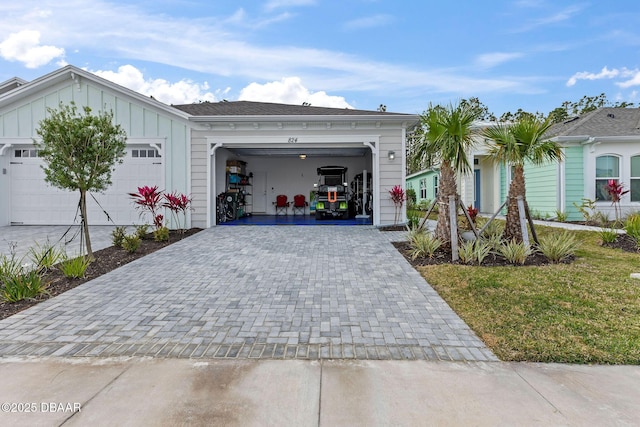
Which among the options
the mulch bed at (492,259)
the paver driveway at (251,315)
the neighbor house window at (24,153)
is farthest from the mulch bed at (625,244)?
the neighbor house window at (24,153)

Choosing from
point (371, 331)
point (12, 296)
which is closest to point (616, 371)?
point (371, 331)

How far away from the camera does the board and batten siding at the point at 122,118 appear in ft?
35.9

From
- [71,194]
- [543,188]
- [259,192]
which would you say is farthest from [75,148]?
[543,188]

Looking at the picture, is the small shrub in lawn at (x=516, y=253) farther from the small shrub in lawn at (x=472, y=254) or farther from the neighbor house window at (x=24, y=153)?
the neighbor house window at (x=24, y=153)

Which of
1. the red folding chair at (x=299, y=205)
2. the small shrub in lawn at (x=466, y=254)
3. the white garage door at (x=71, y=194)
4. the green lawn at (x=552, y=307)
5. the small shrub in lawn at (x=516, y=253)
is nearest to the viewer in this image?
the green lawn at (x=552, y=307)

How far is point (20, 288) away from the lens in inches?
165

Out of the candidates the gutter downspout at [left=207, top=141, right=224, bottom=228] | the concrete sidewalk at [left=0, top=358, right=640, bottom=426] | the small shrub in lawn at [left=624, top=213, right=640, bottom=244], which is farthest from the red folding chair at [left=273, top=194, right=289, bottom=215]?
the concrete sidewalk at [left=0, top=358, right=640, bottom=426]

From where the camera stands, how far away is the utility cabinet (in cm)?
1389

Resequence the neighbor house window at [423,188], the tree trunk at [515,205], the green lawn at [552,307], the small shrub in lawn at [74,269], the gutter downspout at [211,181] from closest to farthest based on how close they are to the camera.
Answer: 1. the green lawn at [552,307]
2. the small shrub in lawn at [74,269]
3. the tree trunk at [515,205]
4. the gutter downspout at [211,181]
5. the neighbor house window at [423,188]

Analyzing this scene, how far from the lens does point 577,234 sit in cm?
877

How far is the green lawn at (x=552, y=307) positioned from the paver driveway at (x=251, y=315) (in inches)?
11.0

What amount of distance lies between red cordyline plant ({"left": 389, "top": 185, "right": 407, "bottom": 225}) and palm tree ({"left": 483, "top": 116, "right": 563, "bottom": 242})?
4047mm

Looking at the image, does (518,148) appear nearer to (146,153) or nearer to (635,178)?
(635,178)

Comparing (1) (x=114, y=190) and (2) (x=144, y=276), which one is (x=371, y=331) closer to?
(2) (x=144, y=276)
